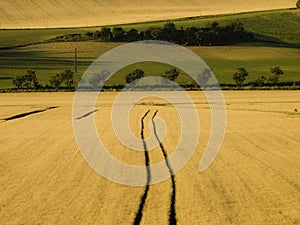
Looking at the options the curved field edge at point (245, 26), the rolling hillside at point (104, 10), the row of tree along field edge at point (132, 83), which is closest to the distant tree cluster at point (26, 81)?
the row of tree along field edge at point (132, 83)

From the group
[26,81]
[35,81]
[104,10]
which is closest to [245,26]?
[104,10]

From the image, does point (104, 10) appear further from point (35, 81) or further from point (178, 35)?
point (35, 81)

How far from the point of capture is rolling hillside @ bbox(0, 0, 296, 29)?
110375 mm

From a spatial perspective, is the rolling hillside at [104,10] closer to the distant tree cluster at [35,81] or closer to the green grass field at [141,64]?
the green grass field at [141,64]

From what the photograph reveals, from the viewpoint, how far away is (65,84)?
211 feet

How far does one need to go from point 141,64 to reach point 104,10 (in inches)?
1748

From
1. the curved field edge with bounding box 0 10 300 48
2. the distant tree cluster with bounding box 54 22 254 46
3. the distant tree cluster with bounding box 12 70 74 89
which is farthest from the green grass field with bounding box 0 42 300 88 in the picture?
the curved field edge with bounding box 0 10 300 48

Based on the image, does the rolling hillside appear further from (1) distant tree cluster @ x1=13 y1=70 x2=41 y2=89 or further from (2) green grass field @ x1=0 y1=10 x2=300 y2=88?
(1) distant tree cluster @ x1=13 y1=70 x2=41 y2=89

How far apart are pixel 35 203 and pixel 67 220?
125 cm

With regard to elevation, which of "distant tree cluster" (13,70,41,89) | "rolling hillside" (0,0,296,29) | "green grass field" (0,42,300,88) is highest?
"rolling hillside" (0,0,296,29)

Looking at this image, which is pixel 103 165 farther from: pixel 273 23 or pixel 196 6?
pixel 196 6

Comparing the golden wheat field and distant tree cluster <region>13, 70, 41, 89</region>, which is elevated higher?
the golden wheat field

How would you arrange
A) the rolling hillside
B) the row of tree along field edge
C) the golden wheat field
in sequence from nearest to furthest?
the golden wheat field
the row of tree along field edge
the rolling hillside

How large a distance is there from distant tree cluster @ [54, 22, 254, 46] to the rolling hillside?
16.1m
